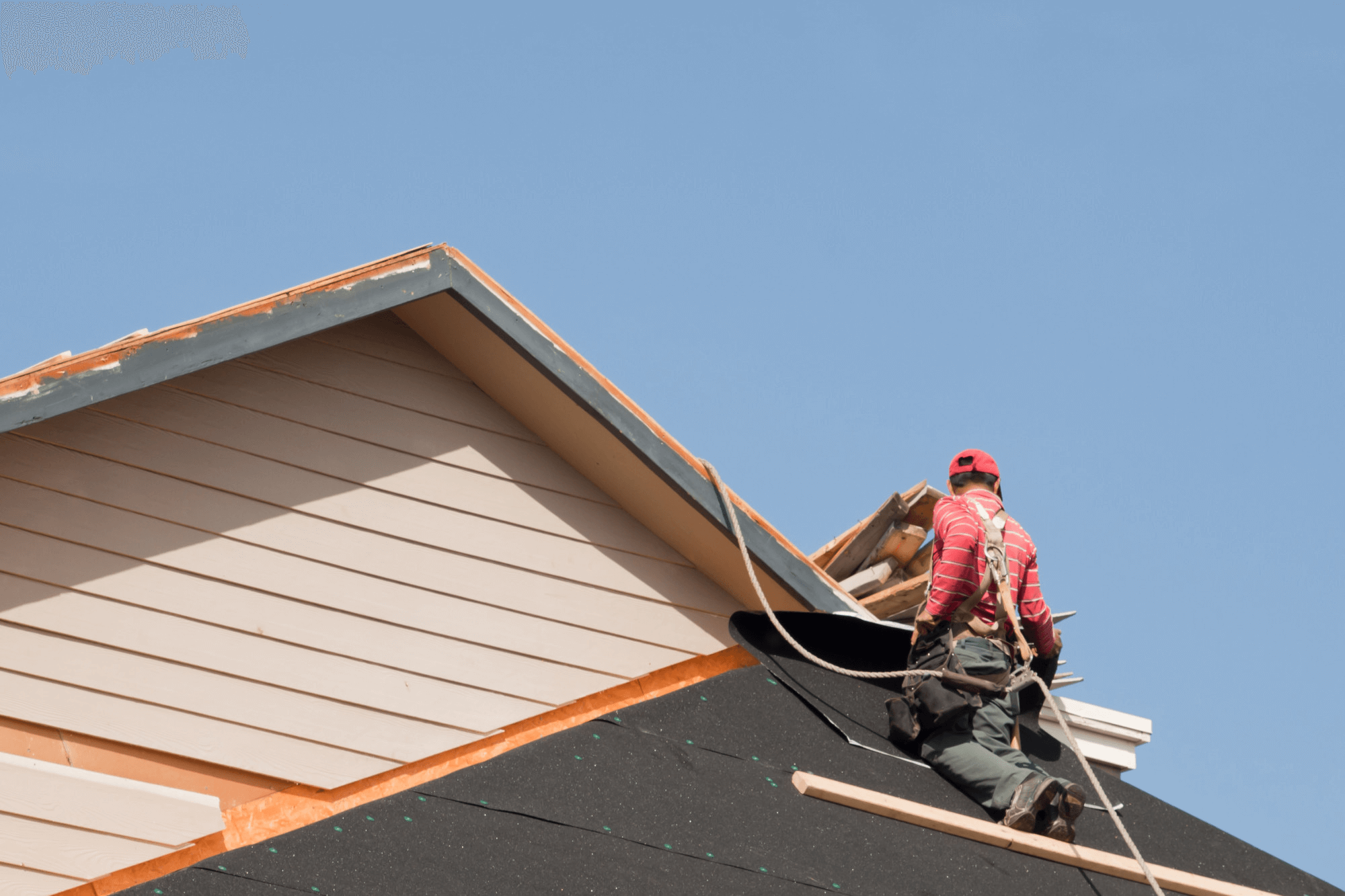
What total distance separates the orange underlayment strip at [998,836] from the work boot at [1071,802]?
14cm

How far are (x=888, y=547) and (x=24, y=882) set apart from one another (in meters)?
5.08

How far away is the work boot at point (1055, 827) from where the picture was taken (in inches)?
218

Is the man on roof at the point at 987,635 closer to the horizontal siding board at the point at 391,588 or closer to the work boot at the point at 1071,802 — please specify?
the work boot at the point at 1071,802

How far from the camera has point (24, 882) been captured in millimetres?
4637

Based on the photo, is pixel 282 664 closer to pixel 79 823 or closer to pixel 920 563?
pixel 79 823

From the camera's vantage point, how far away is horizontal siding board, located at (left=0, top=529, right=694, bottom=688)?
5.18 metres

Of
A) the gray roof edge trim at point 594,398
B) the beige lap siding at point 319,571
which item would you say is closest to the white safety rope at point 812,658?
the gray roof edge trim at point 594,398

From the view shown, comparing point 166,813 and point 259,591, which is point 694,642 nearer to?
point 259,591

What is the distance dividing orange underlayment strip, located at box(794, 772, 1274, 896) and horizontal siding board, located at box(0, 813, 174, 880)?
279 cm

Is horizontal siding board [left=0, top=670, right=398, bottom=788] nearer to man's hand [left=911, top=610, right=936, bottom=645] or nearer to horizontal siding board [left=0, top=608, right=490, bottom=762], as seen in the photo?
horizontal siding board [left=0, top=608, right=490, bottom=762]

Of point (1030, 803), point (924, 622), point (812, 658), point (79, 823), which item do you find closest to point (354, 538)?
point (79, 823)

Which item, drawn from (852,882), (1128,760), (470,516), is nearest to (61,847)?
(470,516)

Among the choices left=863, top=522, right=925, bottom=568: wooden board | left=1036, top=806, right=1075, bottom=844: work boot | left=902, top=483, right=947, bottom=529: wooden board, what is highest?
left=902, top=483, right=947, bottom=529: wooden board

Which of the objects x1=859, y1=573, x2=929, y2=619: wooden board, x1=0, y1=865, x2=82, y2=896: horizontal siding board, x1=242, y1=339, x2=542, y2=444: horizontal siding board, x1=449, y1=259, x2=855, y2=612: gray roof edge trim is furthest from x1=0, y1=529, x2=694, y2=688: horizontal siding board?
x1=859, y1=573, x2=929, y2=619: wooden board
